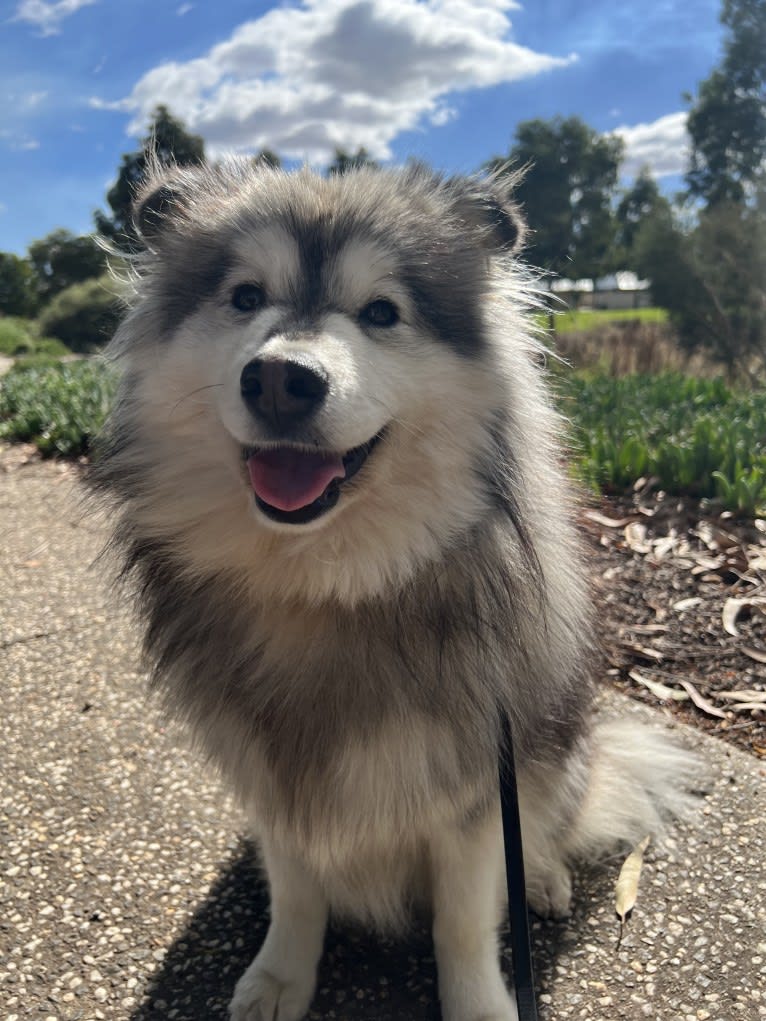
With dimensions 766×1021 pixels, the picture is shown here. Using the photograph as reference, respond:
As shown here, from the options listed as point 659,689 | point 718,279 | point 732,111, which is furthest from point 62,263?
point 659,689

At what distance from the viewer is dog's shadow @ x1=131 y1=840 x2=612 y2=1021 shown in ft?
5.99

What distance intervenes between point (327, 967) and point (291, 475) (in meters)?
1.27

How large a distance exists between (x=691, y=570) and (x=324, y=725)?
272 cm

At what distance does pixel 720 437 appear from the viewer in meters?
4.56

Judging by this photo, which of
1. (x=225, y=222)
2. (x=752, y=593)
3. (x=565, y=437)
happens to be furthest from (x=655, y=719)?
(x=225, y=222)

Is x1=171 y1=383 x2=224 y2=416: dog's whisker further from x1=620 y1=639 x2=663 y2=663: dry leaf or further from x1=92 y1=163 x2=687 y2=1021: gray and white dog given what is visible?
x1=620 y1=639 x2=663 y2=663: dry leaf

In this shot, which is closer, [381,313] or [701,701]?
[381,313]

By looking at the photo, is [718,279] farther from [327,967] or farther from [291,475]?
[327,967]

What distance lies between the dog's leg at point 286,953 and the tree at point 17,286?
37.4 metres

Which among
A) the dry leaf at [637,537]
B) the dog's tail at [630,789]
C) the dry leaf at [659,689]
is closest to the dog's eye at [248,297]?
the dog's tail at [630,789]

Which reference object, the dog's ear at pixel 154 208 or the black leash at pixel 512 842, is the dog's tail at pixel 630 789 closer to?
the black leash at pixel 512 842

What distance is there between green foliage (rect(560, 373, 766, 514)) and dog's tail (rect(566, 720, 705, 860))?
4.66ft

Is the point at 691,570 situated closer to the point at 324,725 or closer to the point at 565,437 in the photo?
the point at 565,437

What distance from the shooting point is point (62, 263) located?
30.8 metres
